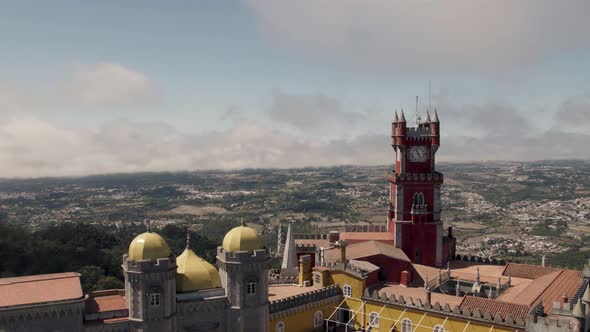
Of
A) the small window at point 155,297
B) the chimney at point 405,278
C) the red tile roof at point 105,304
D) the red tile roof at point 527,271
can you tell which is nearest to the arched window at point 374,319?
the chimney at point 405,278

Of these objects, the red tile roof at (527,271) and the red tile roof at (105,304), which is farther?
the red tile roof at (527,271)

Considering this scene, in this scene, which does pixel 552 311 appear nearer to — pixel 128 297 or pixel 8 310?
pixel 128 297

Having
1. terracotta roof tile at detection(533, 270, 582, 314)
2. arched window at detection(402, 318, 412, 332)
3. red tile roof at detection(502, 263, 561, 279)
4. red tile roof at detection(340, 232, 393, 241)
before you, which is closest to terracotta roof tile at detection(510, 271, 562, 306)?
terracotta roof tile at detection(533, 270, 582, 314)

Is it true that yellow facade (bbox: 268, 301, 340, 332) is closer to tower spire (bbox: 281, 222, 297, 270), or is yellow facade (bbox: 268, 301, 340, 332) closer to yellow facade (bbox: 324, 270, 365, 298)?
yellow facade (bbox: 324, 270, 365, 298)

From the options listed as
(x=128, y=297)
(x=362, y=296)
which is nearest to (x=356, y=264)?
(x=362, y=296)

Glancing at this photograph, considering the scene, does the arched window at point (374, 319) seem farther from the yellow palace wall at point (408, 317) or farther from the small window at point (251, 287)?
the small window at point (251, 287)
